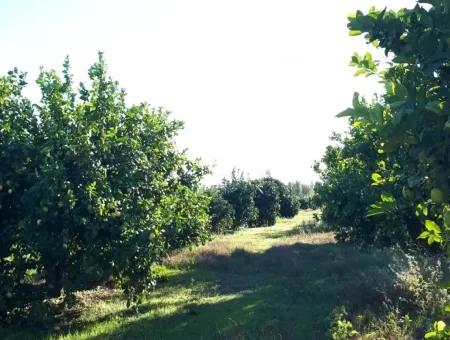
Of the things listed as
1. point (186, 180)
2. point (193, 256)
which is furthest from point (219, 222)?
point (186, 180)

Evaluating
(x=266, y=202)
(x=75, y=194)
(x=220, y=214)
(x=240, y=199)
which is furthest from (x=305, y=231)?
(x=75, y=194)

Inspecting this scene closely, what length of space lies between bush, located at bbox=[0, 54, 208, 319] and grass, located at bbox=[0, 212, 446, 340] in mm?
1033

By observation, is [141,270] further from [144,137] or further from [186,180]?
[186,180]

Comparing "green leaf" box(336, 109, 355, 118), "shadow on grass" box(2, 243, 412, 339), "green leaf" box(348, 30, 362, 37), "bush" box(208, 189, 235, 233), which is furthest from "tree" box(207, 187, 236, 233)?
"green leaf" box(336, 109, 355, 118)

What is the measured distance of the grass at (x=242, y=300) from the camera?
10.8 meters

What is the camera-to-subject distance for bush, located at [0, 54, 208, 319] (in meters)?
10.4

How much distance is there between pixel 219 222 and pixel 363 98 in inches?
1478

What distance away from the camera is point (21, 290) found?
37.7ft

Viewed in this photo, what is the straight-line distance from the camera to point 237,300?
13.8m

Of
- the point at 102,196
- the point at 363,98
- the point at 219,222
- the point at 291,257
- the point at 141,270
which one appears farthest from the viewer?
the point at 219,222

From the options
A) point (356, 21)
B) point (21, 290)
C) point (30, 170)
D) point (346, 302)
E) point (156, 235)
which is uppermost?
point (30, 170)

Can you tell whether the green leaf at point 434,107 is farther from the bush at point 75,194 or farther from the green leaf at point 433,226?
the bush at point 75,194

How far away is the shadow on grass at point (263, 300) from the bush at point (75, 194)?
1311 millimetres

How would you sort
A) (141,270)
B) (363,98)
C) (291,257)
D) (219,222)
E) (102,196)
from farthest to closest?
(219,222) → (291,257) → (141,270) → (102,196) → (363,98)
